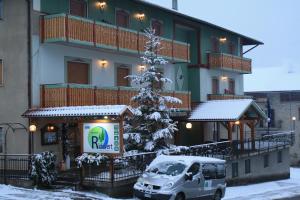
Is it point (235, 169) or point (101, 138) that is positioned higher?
point (101, 138)

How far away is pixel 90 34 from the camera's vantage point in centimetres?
2753

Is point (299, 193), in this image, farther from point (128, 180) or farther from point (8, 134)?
point (8, 134)

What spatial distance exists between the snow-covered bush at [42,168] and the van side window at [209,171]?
625 centimetres

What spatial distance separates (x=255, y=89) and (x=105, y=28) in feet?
126

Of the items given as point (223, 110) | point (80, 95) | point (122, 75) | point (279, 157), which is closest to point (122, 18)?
point (122, 75)

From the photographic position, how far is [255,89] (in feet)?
211

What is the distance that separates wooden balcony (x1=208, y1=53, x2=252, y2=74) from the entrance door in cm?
975

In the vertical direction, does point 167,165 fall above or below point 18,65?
below

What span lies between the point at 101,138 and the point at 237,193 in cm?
953

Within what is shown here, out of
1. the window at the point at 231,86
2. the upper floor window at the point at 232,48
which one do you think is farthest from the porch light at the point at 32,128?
the upper floor window at the point at 232,48

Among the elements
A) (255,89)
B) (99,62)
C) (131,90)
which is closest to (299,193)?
(131,90)

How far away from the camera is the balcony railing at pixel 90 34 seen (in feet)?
85.6

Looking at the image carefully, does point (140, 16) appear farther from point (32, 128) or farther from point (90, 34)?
point (32, 128)

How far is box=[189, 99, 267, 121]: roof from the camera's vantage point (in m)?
34.7
